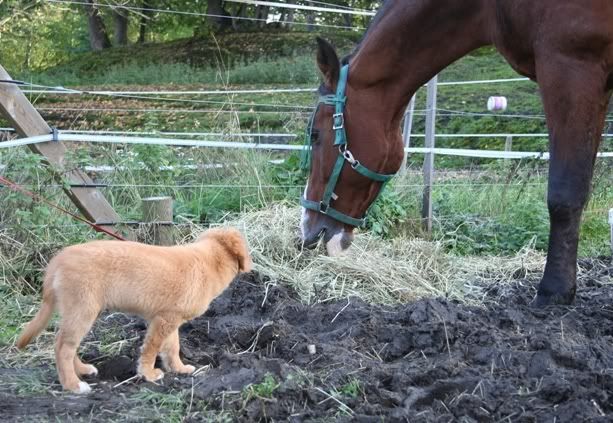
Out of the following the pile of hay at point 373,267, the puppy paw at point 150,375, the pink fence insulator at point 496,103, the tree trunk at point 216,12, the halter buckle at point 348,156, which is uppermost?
the tree trunk at point 216,12

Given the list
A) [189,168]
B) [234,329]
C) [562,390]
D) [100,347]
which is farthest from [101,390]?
[189,168]

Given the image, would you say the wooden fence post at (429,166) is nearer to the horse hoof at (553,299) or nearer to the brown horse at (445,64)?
the brown horse at (445,64)

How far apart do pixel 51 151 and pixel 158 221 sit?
0.87 metres

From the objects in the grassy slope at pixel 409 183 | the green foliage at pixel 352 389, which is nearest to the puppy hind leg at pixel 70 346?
the green foliage at pixel 352 389

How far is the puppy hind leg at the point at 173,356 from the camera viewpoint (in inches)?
145

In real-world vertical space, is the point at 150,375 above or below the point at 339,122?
below

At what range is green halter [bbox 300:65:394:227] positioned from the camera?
5.23 meters

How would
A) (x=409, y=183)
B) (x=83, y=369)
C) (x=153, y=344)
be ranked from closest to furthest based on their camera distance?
(x=153, y=344)
(x=83, y=369)
(x=409, y=183)

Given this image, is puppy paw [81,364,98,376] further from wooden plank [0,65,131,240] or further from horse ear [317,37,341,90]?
horse ear [317,37,341,90]

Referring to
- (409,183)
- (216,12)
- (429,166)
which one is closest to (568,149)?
(429,166)

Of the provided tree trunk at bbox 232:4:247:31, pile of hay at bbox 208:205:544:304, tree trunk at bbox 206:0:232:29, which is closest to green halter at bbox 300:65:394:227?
pile of hay at bbox 208:205:544:304

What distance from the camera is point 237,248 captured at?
12.5 feet

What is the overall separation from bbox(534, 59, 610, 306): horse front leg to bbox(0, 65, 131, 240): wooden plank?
117 inches

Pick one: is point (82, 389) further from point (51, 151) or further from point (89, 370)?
point (51, 151)
